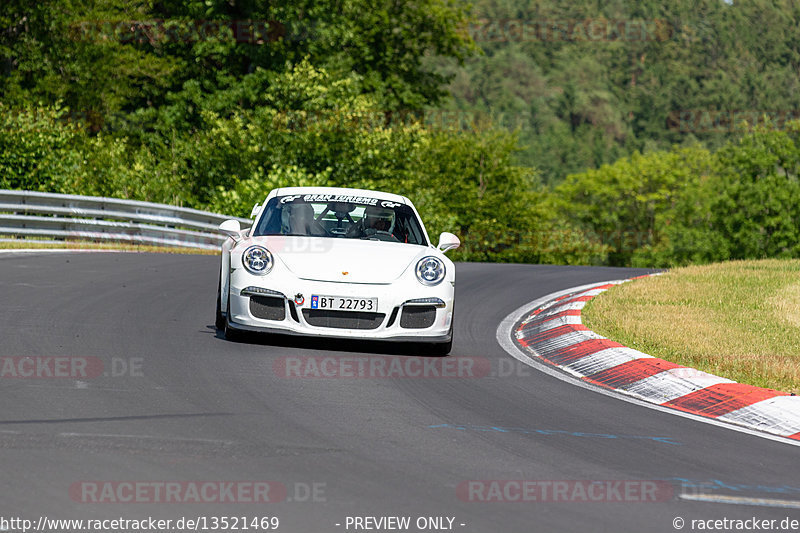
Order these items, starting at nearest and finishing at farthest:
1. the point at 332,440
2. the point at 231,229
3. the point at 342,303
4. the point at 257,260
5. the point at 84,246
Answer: the point at 332,440 < the point at 342,303 < the point at 257,260 < the point at 231,229 < the point at 84,246

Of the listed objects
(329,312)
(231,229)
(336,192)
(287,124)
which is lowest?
(329,312)

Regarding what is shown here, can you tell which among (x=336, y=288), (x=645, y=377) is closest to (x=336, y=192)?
(x=336, y=288)

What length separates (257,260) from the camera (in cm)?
949

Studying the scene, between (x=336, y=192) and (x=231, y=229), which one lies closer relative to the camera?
(x=231, y=229)

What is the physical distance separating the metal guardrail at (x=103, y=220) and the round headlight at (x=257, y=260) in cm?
1277

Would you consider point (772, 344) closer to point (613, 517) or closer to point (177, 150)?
point (613, 517)

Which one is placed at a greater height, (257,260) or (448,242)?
(448,242)

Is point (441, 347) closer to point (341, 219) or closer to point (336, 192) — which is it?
point (341, 219)

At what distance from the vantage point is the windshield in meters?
10.5

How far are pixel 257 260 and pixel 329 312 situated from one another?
81 cm

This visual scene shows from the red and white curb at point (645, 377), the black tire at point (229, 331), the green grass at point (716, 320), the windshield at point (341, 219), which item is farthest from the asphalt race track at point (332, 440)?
the green grass at point (716, 320)

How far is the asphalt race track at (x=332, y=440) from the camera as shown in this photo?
4941 millimetres

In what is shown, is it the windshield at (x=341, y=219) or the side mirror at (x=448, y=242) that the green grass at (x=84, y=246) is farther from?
the side mirror at (x=448, y=242)

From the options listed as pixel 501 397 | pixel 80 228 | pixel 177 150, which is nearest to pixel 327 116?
pixel 177 150
